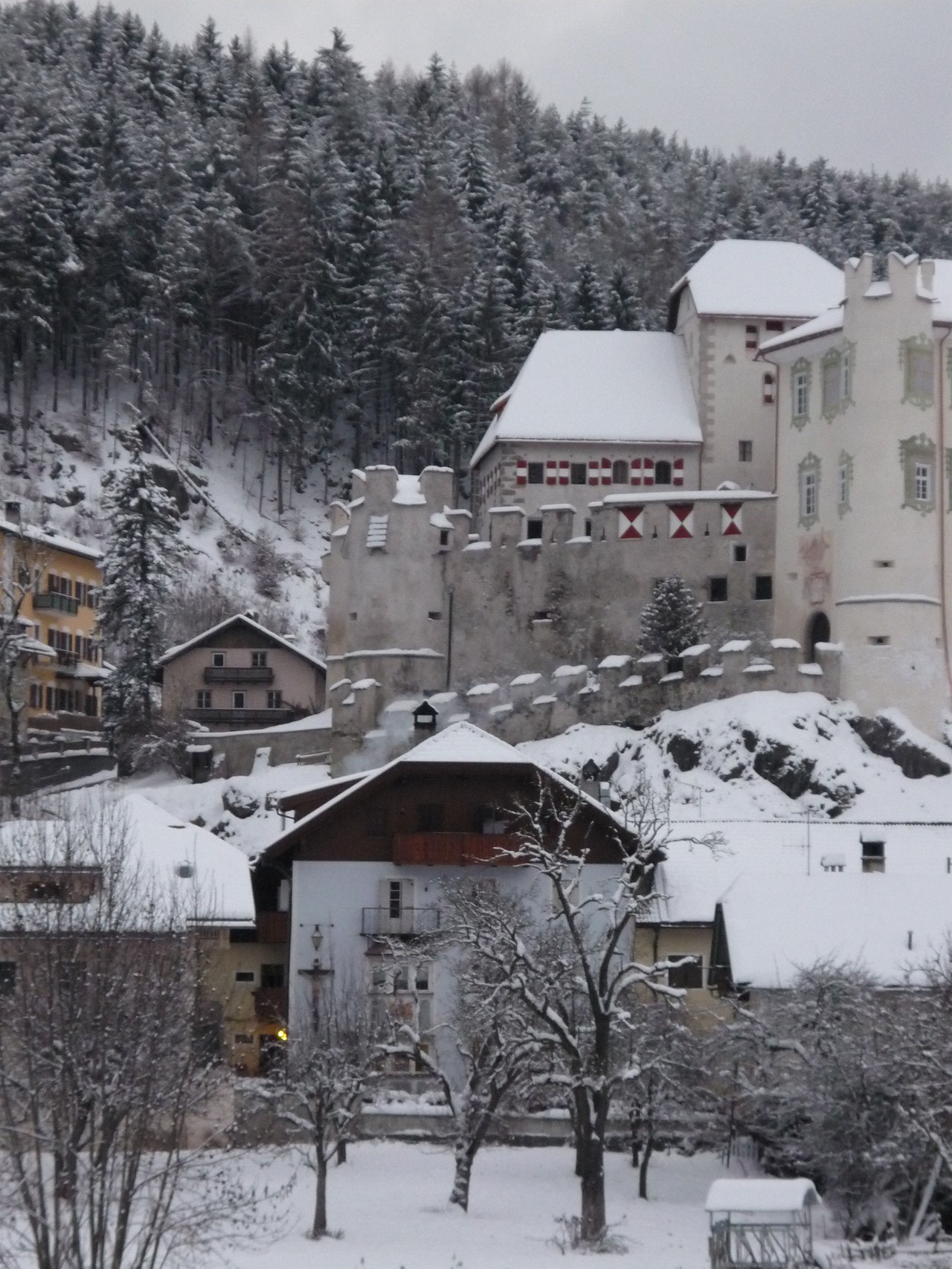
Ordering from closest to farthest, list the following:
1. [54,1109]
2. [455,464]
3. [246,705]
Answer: [54,1109]
[246,705]
[455,464]

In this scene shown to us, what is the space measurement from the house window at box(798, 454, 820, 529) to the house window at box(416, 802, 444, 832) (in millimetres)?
22160

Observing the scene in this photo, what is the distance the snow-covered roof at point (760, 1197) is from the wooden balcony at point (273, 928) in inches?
727

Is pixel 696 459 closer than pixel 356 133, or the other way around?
pixel 696 459

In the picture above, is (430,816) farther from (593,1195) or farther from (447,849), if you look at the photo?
(593,1195)

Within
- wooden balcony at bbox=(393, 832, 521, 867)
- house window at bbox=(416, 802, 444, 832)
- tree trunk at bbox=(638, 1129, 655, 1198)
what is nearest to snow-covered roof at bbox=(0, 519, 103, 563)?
house window at bbox=(416, 802, 444, 832)

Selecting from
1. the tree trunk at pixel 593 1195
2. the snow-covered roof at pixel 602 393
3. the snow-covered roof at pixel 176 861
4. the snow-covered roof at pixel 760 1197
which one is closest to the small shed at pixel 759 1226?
the snow-covered roof at pixel 760 1197

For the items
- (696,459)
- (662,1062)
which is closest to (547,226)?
(696,459)

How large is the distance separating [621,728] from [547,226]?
71824mm

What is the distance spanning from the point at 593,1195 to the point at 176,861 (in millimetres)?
14376

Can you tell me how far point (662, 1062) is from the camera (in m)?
45.1

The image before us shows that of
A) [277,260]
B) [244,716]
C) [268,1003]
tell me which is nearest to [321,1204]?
[268,1003]

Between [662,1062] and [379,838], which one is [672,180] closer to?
[379,838]

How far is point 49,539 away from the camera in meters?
93.5

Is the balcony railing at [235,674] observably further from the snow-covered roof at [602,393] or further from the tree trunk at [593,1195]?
the tree trunk at [593,1195]
